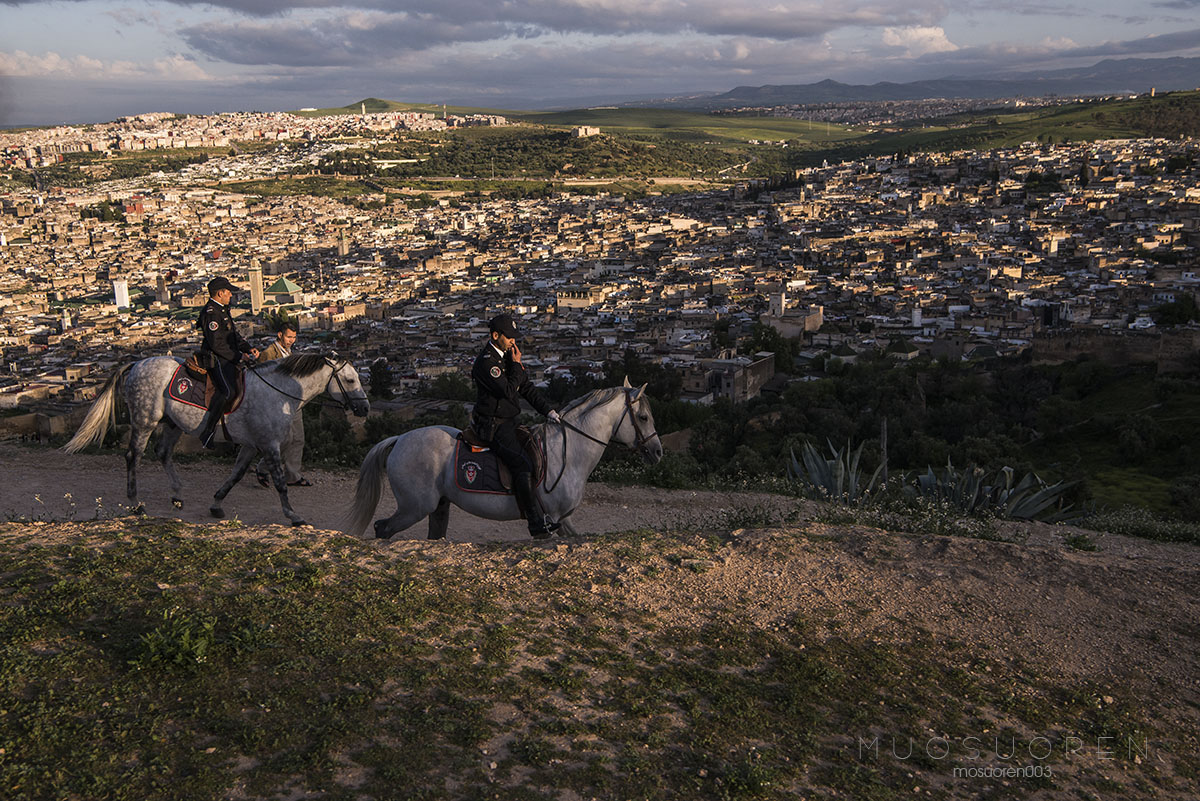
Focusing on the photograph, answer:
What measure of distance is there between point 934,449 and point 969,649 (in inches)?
551

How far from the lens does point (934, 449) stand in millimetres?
17266

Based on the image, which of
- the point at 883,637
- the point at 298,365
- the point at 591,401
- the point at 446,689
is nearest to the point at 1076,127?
the point at 298,365

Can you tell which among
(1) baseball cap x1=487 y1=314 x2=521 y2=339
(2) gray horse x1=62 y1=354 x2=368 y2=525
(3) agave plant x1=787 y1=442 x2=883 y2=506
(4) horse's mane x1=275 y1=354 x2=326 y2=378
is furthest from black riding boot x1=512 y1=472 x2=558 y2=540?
(3) agave plant x1=787 y1=442 x2=883 y2=506

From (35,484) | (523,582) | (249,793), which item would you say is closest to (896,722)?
(523,582)

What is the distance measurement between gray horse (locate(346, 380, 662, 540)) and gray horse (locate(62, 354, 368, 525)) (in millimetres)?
1263

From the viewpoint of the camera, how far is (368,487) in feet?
18.1

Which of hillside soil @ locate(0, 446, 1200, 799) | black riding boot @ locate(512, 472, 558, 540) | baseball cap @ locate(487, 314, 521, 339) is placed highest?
baseball cap @ locate(487, 314, 521, 339)

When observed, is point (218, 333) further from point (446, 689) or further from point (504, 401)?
point (446, 689)

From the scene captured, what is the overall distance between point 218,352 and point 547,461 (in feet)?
8.67

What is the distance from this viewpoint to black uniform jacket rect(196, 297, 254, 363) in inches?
253

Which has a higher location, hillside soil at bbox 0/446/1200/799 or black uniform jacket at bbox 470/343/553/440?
black uniform jacket at bbox 470/343/553/440

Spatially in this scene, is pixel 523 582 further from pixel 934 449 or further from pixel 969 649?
pixel 934 449

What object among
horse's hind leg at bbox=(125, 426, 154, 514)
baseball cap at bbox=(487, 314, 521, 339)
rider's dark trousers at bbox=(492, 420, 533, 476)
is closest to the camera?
baseball cap at bbox=(487, 314, 521, 339)

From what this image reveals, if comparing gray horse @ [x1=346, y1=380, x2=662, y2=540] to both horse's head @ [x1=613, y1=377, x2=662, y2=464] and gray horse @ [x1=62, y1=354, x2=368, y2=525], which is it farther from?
gray horse @ [x1=62, y1=354, x2=368, y2=525]
